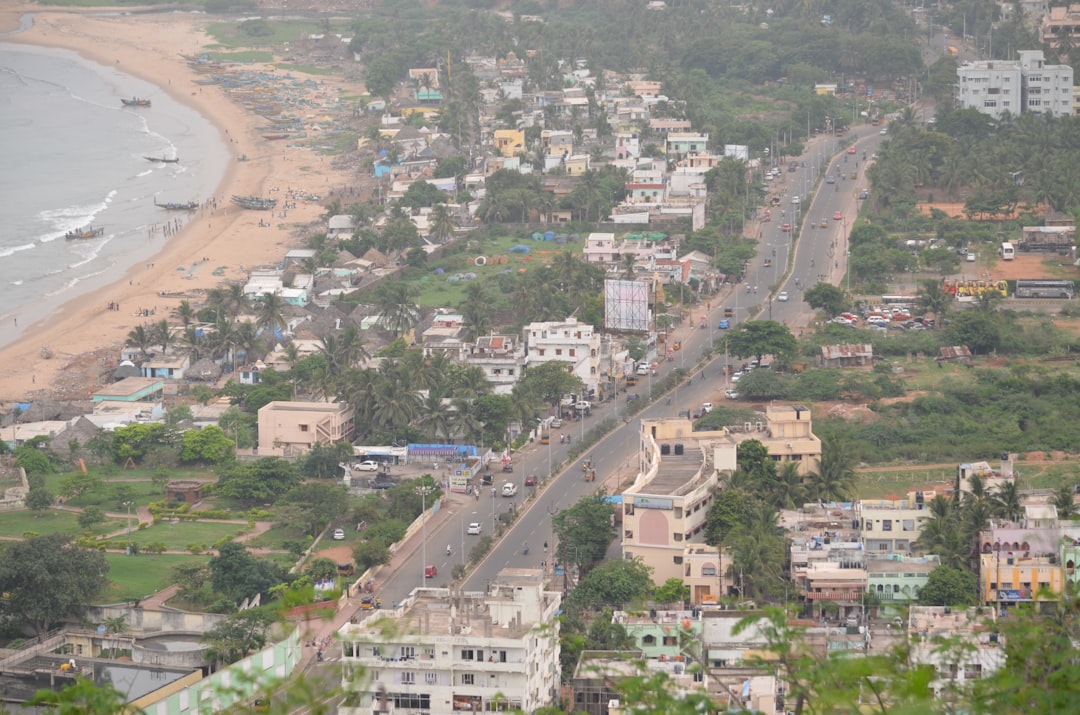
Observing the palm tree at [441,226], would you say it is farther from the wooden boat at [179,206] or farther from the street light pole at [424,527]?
the street light pole at [424,527]

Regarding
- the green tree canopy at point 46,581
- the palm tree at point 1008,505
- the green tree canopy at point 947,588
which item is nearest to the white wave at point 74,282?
the green tree canopy at point 46,581

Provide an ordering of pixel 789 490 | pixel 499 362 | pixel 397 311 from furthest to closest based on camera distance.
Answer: pixel 397 311
pixel 499 362
pixel 789 490

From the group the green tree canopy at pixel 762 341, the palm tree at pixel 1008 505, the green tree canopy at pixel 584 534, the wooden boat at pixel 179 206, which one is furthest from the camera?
the wooden boat at pixel 179 206

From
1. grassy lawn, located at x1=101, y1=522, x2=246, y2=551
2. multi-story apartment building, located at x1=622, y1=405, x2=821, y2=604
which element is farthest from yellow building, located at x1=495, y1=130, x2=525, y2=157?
grassy lawn, located at x1=101, y1=522, x2=246, y2=551

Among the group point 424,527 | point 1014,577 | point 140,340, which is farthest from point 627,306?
point 1014,577

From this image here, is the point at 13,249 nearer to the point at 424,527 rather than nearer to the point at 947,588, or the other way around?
the point at 424,527

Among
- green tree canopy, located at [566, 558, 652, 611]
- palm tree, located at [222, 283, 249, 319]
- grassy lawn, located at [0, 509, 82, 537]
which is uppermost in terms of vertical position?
palm tree, located at [222, 283, 249, 319]

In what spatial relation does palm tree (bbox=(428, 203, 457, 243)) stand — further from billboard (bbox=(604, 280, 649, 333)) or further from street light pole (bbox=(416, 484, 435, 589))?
street light pole (bbox=(416, 484, 435, 589))
